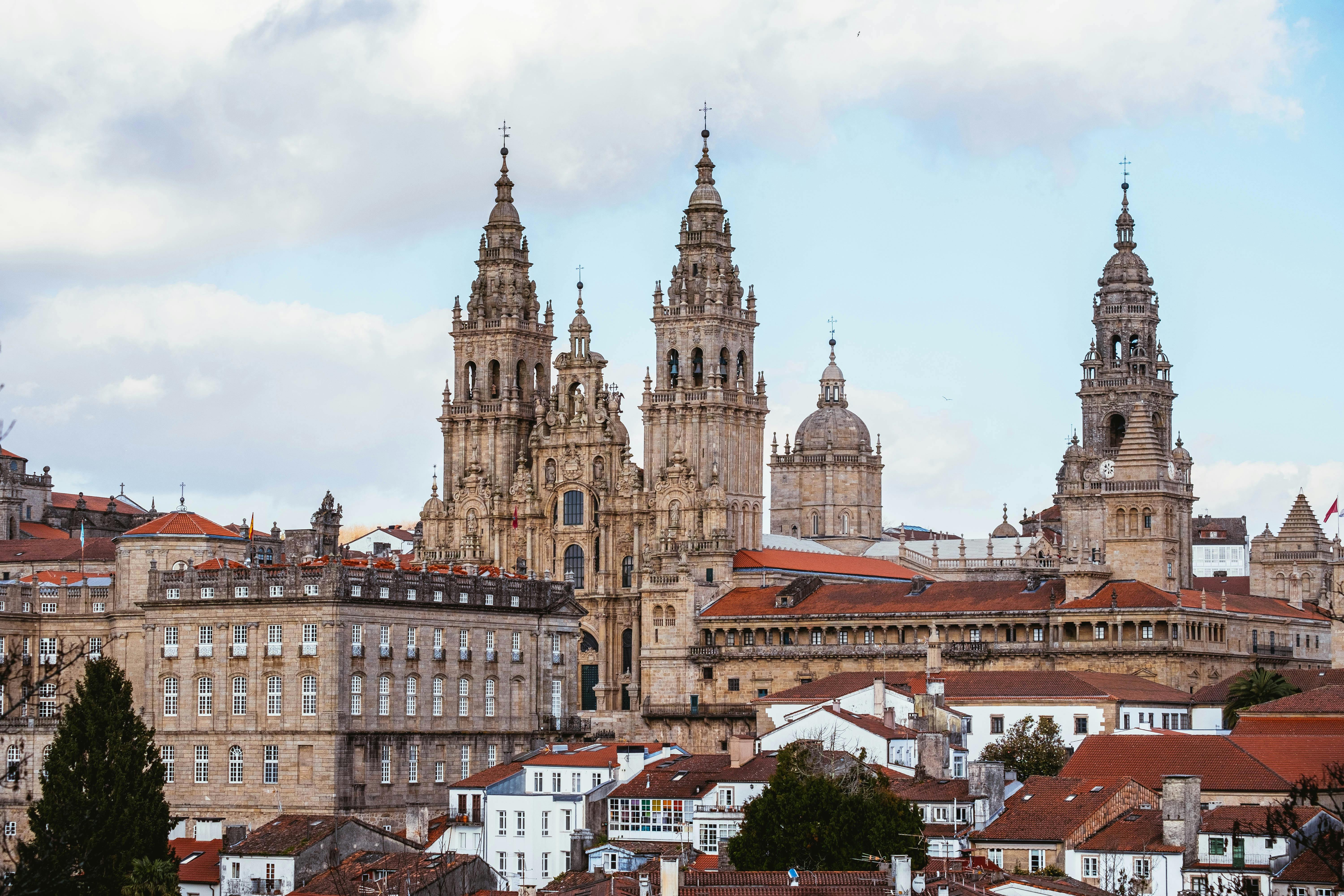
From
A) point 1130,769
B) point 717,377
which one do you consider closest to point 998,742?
point 1130,769

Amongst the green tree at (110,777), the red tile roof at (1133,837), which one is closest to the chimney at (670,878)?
the red tile roof at (1133,837)

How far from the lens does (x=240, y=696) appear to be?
386ft

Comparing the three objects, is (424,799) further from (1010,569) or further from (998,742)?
(1010,569)

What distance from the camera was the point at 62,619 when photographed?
128m

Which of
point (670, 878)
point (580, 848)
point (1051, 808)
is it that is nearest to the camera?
point (670, 878)

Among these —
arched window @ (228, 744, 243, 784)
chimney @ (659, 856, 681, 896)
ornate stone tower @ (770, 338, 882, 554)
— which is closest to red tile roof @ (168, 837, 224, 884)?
arched window @ (228, 744, 243, 784)

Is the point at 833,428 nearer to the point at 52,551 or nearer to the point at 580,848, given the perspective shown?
the point at 52,551

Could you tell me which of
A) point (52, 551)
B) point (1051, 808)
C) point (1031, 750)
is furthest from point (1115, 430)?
point (1051, 808)

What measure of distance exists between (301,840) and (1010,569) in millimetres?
83664

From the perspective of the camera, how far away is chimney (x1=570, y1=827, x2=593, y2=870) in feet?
316

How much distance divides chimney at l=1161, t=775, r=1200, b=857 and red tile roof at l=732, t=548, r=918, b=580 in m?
69.9

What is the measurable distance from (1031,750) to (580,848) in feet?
83.1

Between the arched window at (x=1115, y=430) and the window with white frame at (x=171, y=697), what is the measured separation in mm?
76470

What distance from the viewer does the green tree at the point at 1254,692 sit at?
118188mm
